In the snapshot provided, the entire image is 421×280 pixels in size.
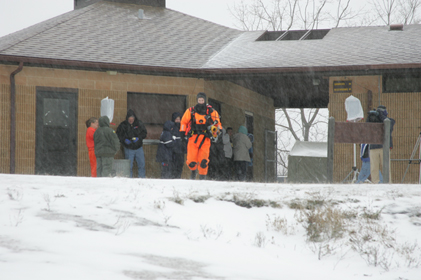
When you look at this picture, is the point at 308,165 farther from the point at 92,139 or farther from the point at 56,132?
the point at 56,132

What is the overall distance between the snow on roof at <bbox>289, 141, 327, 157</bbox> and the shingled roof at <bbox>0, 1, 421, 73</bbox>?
87.4 inches

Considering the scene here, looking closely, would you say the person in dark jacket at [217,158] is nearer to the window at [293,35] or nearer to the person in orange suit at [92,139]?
the person in orange suit at [92,139]

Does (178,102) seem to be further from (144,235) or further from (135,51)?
(144,235)

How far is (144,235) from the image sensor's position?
4.72m

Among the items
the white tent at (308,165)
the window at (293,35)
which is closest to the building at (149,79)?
the white tent at (308,165)

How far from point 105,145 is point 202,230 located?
5.24 m

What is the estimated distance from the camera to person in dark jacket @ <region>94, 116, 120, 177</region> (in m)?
9.74

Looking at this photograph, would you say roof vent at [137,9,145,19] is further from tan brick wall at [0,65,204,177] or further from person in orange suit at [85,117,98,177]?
person in orange suit at [85,117,98,177]

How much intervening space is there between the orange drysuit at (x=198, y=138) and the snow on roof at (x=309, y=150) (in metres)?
4.20

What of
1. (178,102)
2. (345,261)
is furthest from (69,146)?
(345,261)

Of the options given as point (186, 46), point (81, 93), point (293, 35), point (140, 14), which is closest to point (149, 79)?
point (81, 93)

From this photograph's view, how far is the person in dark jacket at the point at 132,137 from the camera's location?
1089 centimetres

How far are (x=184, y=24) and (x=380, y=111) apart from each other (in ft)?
29.4

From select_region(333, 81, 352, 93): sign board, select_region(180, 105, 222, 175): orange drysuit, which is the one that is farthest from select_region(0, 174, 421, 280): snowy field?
select_region(333, 81, 352, 93): sign board
